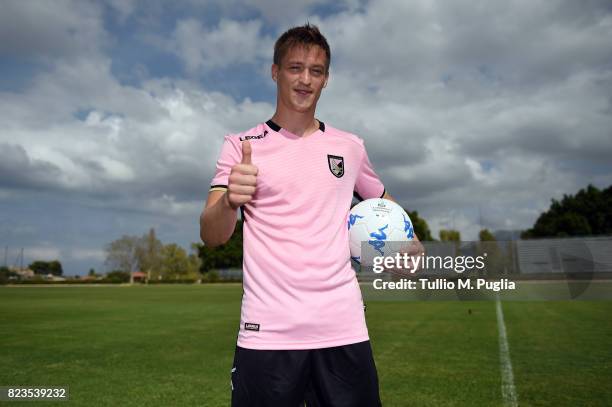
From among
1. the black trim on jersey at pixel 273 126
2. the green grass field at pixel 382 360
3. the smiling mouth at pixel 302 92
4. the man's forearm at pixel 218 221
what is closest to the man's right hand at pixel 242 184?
the man's forearm at pixel 218 221

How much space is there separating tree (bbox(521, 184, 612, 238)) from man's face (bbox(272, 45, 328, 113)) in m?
84.5

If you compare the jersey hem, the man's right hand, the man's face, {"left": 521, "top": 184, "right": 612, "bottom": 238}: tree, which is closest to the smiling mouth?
the man's face

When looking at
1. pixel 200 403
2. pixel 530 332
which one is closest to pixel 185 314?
pixel 530 332

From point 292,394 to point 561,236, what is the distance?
84.7 m

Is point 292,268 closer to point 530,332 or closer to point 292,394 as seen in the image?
point 292,394

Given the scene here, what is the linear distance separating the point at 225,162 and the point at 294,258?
24.5 inches

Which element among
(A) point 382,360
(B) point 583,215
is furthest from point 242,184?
(B) point 583,215

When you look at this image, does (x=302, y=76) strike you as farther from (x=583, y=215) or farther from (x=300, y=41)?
(x=583, y=215)

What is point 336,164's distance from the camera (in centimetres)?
283

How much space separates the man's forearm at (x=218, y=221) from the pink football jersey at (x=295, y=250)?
13 centimetres

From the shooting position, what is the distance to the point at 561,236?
7806 cm

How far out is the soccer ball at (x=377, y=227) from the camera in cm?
311

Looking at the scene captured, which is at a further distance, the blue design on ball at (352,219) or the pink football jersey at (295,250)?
the blue design on ball at (352,219)

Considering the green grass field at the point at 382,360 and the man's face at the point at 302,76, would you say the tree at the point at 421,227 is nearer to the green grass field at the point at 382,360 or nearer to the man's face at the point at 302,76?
the green grass field at the point at 382,360
